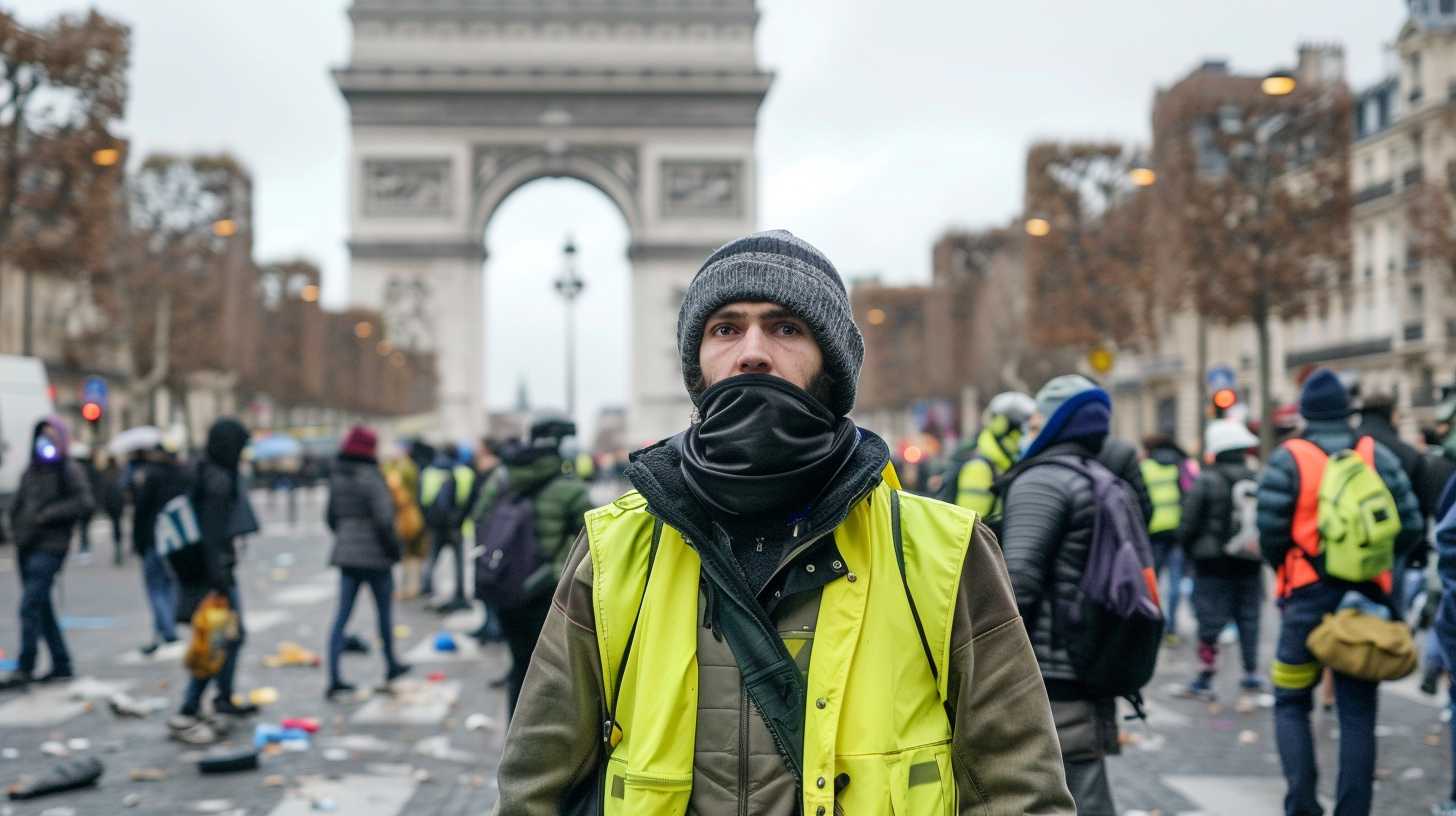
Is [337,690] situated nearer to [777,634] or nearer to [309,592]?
[309,592]

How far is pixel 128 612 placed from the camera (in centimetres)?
1382

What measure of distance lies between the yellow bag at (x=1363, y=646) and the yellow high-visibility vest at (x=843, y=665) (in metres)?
3.42

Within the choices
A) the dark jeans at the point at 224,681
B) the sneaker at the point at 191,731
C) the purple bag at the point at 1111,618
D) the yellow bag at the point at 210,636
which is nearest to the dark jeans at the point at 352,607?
the dark jeans at the point at 224,681

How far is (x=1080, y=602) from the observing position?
4.29 m

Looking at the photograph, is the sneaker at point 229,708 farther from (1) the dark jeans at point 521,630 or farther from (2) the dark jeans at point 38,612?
(1) the dark jeans at point 521,630

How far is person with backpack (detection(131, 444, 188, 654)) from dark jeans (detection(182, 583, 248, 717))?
278 centimetres

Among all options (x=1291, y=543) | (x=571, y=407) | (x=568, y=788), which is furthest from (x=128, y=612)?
(x=571, y=407)

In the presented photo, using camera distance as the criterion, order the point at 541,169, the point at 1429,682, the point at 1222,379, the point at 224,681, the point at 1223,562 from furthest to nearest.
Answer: the point at 541,169 < the point at 1222,379 < the point at 1223,562 < the point at 224,681 < the point at 1429,682

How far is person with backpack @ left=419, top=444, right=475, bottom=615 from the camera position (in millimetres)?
14547

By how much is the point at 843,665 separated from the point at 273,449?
43889 millimetres

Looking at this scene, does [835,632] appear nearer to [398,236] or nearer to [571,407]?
[571,407]

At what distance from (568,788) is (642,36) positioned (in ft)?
147

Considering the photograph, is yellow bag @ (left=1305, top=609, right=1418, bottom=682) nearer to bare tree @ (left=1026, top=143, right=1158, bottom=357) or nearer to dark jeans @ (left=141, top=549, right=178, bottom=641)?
dark jeans @ (left=141, top=549, right=178, bottom=641)

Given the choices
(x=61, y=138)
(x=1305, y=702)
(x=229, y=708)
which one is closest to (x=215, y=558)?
(x=229, y=708)
